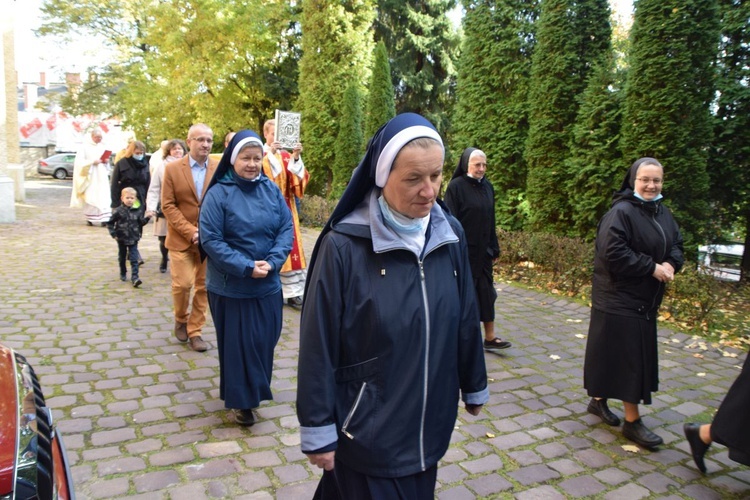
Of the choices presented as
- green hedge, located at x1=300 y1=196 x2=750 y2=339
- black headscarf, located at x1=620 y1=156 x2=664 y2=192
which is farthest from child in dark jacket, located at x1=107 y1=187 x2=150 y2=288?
black headscarf, located at x1=620 y1=156 x2=664 y2=192

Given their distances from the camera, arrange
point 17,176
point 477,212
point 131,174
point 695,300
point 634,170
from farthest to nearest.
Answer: point 17,176 < point 131,174 < point 695,300 < point 477,212 < point 634,170

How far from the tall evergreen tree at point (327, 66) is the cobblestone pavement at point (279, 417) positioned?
12016 mm

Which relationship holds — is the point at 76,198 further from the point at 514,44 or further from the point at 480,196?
the point at 480,196

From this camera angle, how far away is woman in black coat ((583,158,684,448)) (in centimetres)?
423

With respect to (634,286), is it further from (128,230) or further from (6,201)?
(6,201)

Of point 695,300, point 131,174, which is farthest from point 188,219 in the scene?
point 695,300

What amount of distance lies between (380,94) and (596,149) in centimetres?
856

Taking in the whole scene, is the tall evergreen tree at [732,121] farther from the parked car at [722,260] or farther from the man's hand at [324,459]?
the man's hand at [324,459]

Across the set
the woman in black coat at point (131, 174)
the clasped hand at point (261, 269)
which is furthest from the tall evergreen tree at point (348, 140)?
the clasped hand at point (261, 269)

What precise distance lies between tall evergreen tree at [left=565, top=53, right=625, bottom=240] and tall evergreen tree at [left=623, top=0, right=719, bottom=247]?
2.45 feet

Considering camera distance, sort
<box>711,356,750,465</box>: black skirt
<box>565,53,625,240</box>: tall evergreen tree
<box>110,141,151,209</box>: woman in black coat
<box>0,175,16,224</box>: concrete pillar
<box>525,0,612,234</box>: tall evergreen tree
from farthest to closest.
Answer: <box>0,175,16,224</box>: concrete pillar → <box>525,0,612,234</box>: tall evergreen tree → <box>110,141,151,209</box>: woman in black coat → <box>565,53,625,240</box>: tall evergreen tree → <box>711,356,750,465</box>: black skirt

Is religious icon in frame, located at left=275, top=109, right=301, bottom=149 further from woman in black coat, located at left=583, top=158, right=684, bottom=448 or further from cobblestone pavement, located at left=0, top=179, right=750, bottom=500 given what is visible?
woman in black coat, located at left=583, top=158, right=684, bottom=448

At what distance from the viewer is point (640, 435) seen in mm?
4238

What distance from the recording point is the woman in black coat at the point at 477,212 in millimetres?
5844
